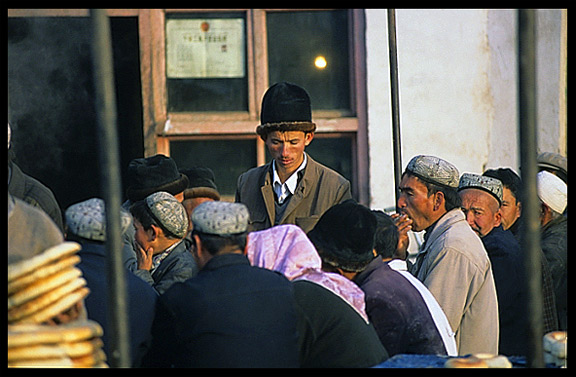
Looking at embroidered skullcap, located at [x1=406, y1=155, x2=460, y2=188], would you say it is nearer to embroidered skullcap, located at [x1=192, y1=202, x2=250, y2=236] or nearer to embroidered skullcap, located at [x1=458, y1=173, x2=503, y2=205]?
embroidered skullcap, located at [x1=458, y1=173, x2=503, y2=205]

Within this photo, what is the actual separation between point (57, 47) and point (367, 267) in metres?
4.33

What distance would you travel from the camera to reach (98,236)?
10.1ft

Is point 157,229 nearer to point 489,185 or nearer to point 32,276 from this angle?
point 489,185

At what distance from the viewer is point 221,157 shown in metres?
6.43

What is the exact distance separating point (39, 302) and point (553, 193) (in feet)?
9.90

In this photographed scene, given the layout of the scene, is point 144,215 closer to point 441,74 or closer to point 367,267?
point 367,267

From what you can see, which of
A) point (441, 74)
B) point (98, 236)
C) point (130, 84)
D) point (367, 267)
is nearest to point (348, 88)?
point (441, 74)

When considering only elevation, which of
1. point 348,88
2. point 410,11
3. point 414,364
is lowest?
point 414,364

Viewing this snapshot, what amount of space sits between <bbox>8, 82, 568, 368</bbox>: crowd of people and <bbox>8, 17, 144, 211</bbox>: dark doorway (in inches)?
91.6

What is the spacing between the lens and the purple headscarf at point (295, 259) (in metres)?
3.12

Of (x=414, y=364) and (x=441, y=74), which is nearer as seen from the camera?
(x=414, y=364)

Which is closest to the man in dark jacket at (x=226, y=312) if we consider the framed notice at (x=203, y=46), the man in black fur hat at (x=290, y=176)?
the man in black fur hat at (x=290, y=176)

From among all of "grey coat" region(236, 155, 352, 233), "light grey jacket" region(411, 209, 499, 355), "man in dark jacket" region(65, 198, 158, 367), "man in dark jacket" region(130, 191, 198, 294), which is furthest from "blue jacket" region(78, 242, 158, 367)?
"grey coat" region(236, 155, 352, 233)
